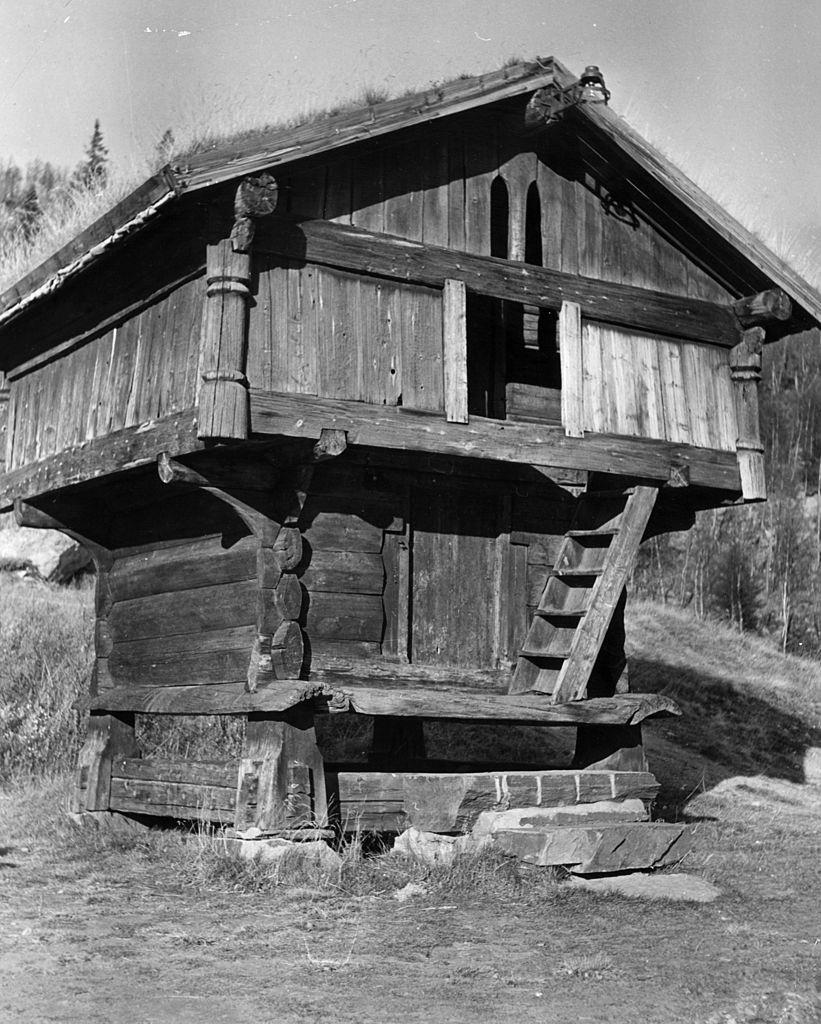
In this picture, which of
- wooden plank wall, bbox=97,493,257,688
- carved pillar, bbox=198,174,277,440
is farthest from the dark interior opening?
carved pillar, bbox=198,174,277,440

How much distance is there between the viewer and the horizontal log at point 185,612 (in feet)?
33.9

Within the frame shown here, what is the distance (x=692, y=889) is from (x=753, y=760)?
31.4ft

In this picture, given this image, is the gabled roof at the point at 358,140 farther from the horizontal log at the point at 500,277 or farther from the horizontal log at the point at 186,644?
the horizontal log at the point at 186,644

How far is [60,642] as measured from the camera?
60.7 ft

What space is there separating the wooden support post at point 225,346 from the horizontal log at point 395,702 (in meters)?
1.96

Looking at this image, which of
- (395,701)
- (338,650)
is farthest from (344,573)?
(395,701)

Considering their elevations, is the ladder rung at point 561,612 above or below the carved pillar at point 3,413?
below

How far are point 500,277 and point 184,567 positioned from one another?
3520mm

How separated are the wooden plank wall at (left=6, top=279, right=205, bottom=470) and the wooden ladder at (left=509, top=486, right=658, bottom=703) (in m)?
3.54

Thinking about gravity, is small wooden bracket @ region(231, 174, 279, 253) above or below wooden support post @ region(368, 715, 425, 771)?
above

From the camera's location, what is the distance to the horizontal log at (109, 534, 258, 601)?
1036cm

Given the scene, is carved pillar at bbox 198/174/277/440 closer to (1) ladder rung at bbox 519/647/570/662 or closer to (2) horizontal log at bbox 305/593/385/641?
(2) horizontal log at bbox 305/593/385/641

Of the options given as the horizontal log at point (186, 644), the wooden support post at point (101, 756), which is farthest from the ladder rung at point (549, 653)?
the wooden support post at point (101, 756)

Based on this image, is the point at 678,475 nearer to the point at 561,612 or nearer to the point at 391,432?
the point at 561,612
